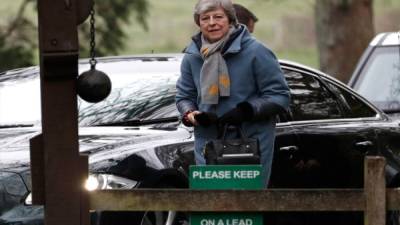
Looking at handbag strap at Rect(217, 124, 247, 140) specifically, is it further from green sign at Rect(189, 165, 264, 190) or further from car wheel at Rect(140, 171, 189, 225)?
green sign at Rect(189, 165, 264, 190)

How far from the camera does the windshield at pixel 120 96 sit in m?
9.06

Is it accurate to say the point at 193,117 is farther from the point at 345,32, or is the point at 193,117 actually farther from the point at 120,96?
the point at 345,32

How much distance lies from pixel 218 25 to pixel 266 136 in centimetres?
71

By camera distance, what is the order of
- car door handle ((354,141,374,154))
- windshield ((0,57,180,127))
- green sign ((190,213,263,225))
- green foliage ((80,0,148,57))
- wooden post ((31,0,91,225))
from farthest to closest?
green foliage ((80,0,148,57))
car door handle ((354,141,374,154))
windshield ((0,57,180,127))
green sign ((190,213,263,225))
wooden post ((31,0,91,225))

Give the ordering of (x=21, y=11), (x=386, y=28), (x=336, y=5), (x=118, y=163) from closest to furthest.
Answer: (x=118, y=163)
(x=336, y=5)
(x=21, y=11)
(x=386, y=28)

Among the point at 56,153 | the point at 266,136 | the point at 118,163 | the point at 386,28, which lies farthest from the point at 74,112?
the point at 386,28

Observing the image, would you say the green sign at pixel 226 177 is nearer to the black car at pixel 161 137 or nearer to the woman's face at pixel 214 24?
the black car at pixel 161 137

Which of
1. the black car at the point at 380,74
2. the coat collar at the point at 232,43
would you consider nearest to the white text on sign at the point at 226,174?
the coat collar at the point at 232,43

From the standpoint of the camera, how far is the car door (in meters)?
9.41

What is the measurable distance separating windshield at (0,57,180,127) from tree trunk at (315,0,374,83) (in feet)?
35.1

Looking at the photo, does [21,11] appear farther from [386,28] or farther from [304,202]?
[386,28]

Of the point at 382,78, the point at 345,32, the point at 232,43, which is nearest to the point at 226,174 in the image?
→ the point at 232,43

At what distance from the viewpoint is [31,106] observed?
9.26 meters

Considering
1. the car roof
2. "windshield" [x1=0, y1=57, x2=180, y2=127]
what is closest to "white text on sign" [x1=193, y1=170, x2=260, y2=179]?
"windshield" [x1=0, y1=57, x2=180, y2=127]
